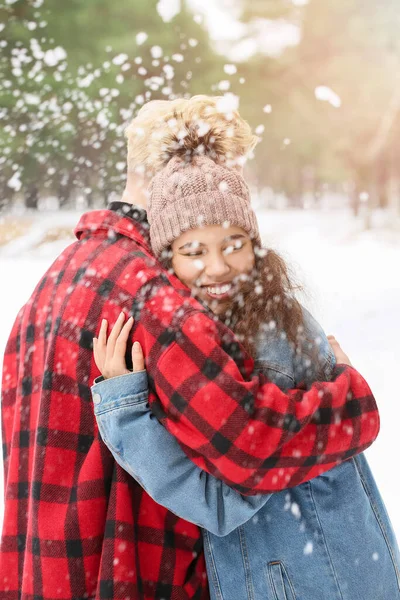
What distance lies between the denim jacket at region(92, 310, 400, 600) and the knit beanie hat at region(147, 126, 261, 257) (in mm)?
288

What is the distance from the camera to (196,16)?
158 inches

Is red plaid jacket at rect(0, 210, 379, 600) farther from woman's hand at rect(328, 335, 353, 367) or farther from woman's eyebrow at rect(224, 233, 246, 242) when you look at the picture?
woman's eyebrow at rect(224, 233, 246, 242)

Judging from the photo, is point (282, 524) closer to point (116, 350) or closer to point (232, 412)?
point (232, 412)

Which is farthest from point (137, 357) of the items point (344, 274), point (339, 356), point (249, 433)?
point (344, 274)

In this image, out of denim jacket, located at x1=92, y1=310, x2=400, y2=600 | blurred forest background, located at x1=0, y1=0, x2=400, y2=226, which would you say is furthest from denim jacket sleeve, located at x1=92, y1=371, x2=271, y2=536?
blurred forest background, located at x1=0, y1=0, x2=400, y2=226

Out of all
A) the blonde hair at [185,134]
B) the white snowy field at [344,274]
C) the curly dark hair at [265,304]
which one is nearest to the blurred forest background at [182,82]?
the white snowy field at [344,274]

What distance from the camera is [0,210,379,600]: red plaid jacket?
1152 millimetres

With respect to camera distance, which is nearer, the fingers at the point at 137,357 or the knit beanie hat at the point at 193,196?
the fingers at the point at 137,357

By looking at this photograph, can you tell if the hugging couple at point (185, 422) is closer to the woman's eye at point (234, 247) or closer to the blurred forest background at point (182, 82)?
the woman's eye at point (234, 247)

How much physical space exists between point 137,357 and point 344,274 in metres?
3.58

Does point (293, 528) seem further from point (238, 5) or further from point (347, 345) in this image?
point (238, 5)

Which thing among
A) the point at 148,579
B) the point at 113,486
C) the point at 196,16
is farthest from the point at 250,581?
the point at 196,16

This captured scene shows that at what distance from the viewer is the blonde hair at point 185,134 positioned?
56.4 inches

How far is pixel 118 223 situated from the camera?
1.38 m
